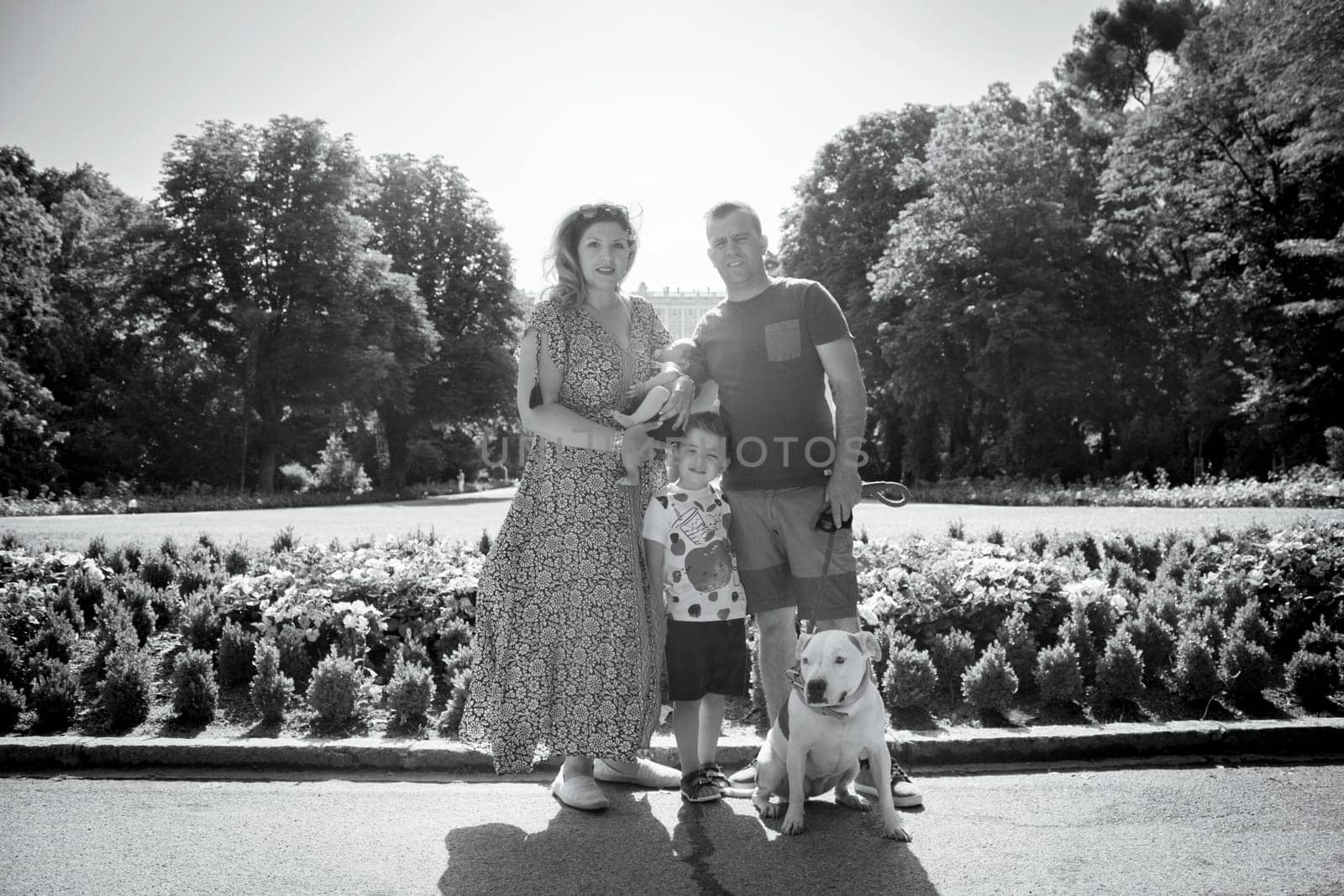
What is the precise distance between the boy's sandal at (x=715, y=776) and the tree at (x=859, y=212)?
107 ft

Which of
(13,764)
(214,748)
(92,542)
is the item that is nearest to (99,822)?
(214,748)

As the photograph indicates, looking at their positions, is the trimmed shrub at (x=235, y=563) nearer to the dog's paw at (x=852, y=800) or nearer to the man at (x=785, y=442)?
the man at (x=785, y=442)

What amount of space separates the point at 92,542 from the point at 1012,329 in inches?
1046

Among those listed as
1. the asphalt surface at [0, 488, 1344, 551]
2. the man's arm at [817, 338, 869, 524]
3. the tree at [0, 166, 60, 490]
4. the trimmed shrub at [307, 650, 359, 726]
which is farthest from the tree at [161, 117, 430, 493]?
the man's arm at [817, 338, 869, 524]

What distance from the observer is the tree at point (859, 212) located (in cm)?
3591

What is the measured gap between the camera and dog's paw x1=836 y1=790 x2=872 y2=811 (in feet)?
12.7

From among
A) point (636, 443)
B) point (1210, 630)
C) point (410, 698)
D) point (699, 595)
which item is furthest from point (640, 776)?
point (1210, 630)

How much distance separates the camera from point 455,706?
4945 millimetres

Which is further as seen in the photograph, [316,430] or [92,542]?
[316,430]

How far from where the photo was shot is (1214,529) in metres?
9.05

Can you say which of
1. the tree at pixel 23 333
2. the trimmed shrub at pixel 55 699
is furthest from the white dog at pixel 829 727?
the tree at pixel 23 333

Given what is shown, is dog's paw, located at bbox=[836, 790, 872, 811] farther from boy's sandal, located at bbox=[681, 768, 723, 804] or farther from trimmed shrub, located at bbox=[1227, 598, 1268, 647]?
trimmed shrub, located at bbox=[1227, 598, 1268, 647]

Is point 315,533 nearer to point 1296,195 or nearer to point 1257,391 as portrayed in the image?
point 1257,391

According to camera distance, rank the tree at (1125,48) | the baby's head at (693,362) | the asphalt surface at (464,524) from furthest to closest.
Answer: the tree at (1125,48) → the asphalt surface at (464,524) → the baby's head at (693,362)
